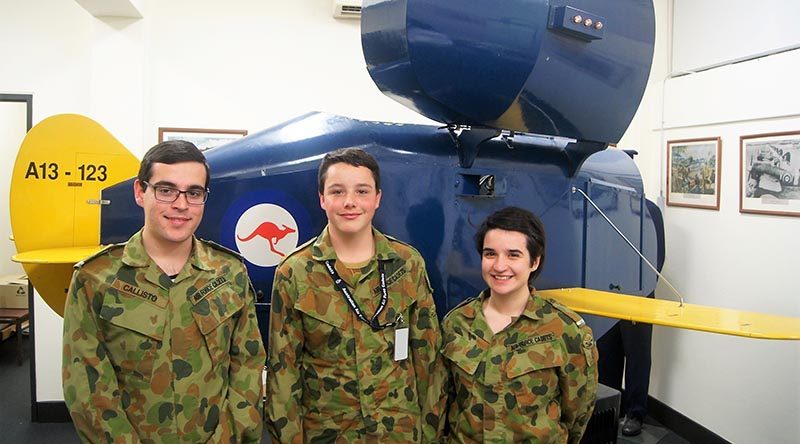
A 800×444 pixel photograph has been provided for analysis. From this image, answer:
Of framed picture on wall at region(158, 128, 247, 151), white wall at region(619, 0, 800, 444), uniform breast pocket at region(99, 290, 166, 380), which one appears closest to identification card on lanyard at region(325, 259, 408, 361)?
uniform breast pocket at region(99, 290, 166, 380)

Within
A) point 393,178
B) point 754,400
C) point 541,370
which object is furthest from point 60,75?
point 754,400

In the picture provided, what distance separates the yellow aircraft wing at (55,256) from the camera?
2.22 meters

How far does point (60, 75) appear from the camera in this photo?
4.64 meters

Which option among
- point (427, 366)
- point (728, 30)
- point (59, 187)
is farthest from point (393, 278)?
point (728, 30)

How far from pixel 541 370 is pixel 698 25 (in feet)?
13.1

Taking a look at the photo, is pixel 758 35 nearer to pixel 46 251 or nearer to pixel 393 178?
pixel 393 178

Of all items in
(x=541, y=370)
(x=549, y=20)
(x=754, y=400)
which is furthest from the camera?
(x=754, y=400)

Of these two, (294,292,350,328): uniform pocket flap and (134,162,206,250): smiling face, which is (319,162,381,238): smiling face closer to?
(294,292,350,328): uniform pocket flap

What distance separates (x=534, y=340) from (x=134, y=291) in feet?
4.28

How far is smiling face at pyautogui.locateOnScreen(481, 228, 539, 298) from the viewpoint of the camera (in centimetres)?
205

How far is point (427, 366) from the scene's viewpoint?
209 centimetres

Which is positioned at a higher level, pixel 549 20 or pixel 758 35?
pixel 758 35

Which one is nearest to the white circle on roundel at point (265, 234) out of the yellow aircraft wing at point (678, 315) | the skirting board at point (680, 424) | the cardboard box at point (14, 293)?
the yellow aircraft wing at point (678, 315)

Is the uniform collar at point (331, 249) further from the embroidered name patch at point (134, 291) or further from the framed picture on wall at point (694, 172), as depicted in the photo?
the framed picture on wall at point (694, 172)
